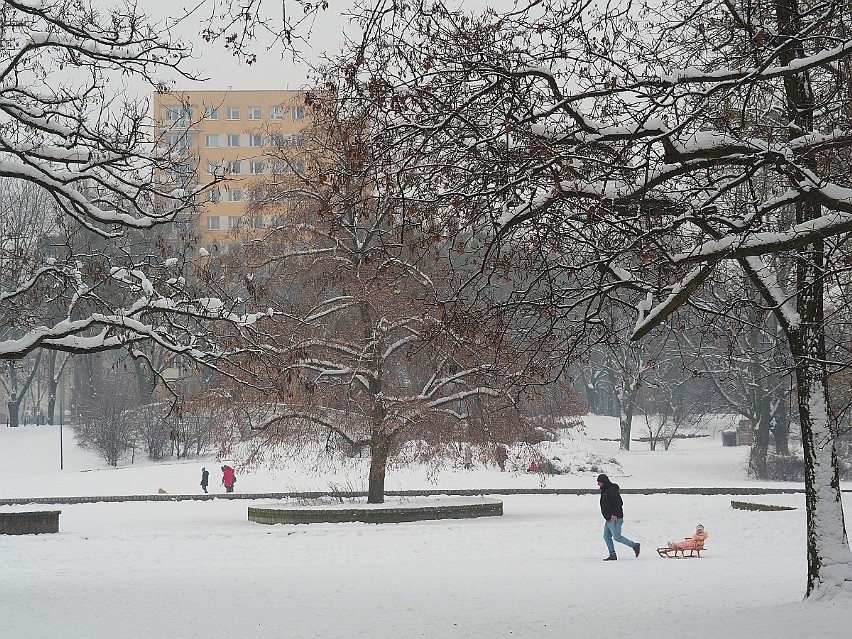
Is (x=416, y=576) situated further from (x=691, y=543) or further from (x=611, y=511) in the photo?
(x=691, y=543)

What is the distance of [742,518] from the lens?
2588 cm

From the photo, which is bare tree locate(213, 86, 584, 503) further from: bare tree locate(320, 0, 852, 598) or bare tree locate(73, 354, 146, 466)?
bare tree locate(73, 354, 146, 466)

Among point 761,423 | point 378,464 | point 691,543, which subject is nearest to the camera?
point 691,543

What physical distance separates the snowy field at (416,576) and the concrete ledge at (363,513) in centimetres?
48

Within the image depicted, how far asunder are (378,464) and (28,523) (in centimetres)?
880

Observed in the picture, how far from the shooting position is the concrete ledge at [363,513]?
26.0m

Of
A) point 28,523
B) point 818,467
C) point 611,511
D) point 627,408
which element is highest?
point 627,408

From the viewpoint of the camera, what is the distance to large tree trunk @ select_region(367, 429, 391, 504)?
1109 inches

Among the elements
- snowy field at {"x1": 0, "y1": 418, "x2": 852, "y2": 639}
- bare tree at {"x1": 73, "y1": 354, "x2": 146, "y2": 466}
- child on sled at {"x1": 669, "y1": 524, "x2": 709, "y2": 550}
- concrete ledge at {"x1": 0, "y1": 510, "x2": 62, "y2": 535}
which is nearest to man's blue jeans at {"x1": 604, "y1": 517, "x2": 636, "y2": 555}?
snowy field at {"x1": 0, "y1": 418, "x2": 852, "y2": 639}

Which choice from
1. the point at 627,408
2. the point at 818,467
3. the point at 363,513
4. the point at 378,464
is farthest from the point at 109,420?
the point at 818,467

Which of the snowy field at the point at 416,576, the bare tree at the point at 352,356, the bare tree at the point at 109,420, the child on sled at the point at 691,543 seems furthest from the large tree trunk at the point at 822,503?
the bare tree at the point at 109,420

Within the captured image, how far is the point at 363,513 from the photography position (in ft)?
85.5

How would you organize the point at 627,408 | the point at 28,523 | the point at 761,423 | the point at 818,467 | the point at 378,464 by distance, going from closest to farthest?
the point at 818,467
the point at 28,523
the point at 378,464
the point at 761,423
the point at 627,408

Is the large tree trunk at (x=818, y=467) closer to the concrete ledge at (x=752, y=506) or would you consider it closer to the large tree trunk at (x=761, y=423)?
the concrete ledge at (x=752, y=506)
